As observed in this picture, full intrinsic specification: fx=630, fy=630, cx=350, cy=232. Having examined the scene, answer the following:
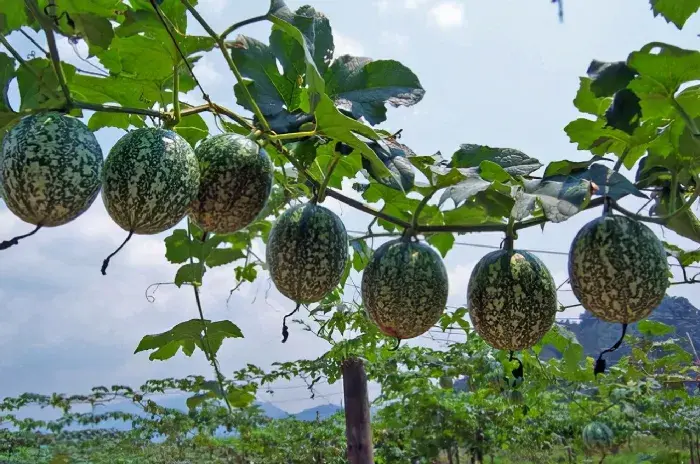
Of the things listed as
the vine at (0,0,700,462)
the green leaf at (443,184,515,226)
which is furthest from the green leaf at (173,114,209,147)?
the green leaf at (443,184,515,226)

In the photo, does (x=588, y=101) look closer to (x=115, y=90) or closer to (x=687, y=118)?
(x=687, y=118)

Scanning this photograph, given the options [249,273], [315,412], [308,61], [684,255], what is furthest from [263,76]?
[315,412]

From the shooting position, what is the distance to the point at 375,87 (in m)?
1.61

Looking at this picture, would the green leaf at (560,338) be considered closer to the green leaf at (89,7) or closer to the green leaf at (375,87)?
the green leaf at (375,87)

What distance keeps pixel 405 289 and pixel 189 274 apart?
101 cm

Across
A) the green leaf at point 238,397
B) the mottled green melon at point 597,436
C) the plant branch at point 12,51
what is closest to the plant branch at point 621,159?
the plant branch at point 12,51

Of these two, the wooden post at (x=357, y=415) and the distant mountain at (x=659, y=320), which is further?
the distant mountain at (x=659, y=320)

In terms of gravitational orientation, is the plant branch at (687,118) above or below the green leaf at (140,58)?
below

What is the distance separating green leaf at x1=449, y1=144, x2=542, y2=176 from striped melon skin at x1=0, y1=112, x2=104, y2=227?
34.9 inches

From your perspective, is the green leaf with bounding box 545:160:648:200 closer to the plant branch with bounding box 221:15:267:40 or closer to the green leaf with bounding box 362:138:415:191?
the green leaf with bounding box 362:138:415:191

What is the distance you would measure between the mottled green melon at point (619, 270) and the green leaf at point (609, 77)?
31 centimetres

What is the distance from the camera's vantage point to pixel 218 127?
1.79m

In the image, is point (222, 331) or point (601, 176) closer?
point (601, 176)

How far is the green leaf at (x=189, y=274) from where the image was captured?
7.25 feet
